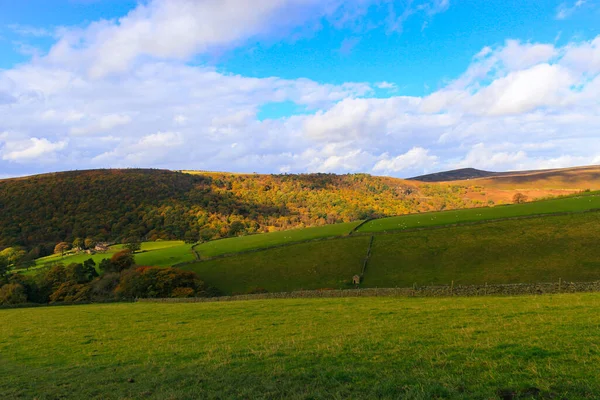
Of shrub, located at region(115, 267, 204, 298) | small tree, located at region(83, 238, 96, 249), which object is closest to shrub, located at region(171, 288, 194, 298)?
shrub, located at region(115, 267, 204, 298)

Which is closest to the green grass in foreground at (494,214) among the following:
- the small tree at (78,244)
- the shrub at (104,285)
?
the shrub at (104,285)

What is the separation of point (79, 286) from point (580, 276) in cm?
7270

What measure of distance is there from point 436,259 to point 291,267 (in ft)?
77.0

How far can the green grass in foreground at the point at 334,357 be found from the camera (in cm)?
882

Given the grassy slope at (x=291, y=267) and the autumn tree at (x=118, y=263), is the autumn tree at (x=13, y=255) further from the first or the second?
the grassy slope at (x=291, y=267)

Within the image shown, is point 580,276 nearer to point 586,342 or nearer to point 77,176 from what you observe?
point 586,342

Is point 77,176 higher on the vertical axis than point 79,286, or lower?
higher

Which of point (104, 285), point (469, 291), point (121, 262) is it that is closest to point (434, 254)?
point (469, 291)

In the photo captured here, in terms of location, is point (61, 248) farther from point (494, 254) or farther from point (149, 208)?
point (494, 254)

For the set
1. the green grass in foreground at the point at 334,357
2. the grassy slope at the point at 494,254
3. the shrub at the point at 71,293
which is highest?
the green grass in foreground at the point at 334,357

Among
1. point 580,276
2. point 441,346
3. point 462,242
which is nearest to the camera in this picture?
point 441,346

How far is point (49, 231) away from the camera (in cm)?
12281

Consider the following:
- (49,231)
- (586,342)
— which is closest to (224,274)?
(586,342)

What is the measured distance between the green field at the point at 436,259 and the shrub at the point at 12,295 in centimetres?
2610
